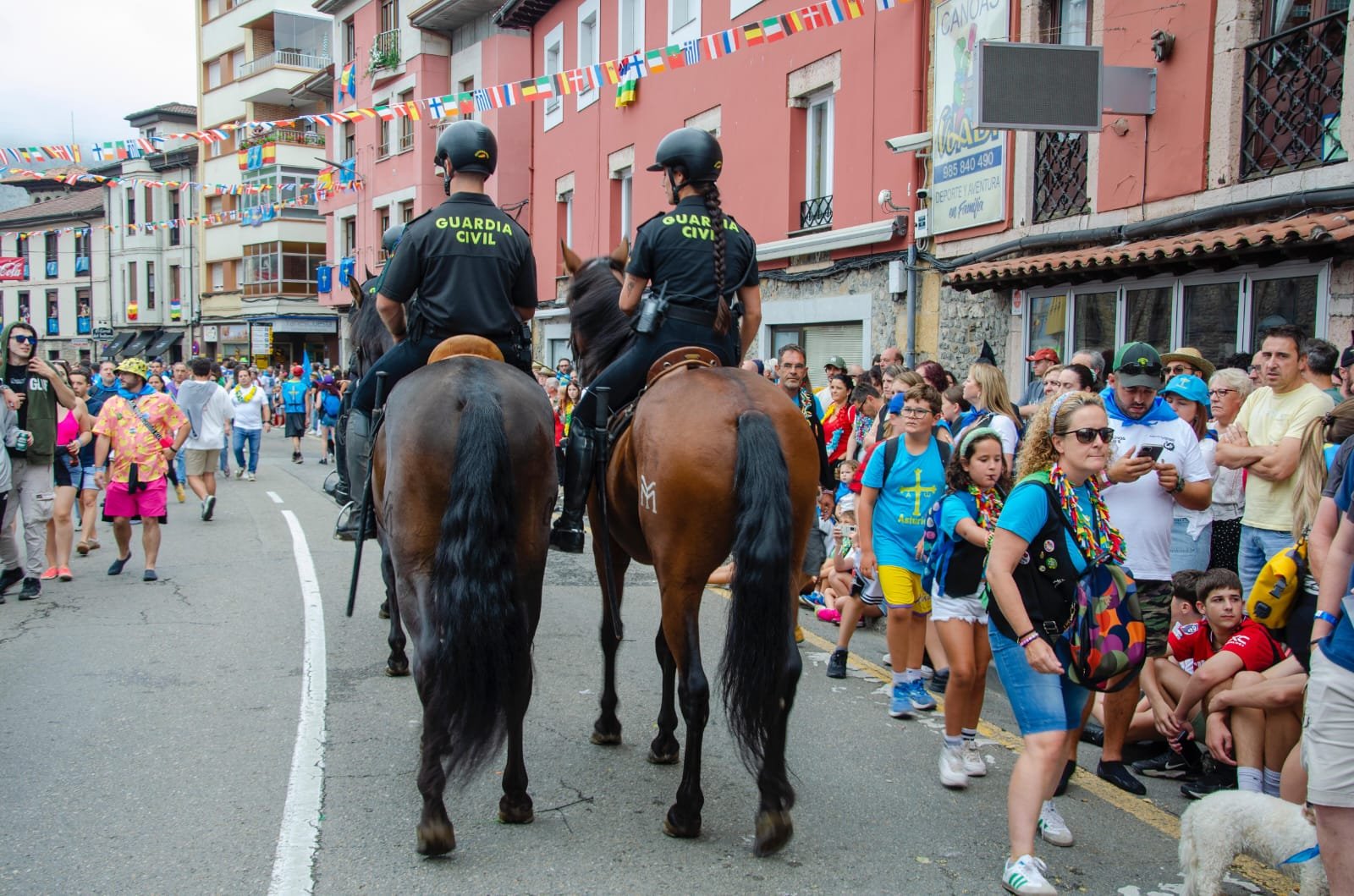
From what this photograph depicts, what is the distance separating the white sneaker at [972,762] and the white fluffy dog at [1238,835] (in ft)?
4.25

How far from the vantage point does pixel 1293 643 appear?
416cm

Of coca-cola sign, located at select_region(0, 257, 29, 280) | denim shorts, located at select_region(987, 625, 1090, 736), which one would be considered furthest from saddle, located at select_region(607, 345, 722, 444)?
coca-cola sign, located at select_region(0, 257, 29, 280)

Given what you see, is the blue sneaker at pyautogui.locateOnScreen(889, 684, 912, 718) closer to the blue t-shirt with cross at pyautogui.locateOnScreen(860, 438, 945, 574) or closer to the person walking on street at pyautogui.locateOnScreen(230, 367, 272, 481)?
the blue t-shirt with cross at pyautogui.locateOnScreen(860, 438, 945, 574)

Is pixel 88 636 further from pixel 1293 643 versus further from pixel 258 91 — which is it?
pixel 258 91

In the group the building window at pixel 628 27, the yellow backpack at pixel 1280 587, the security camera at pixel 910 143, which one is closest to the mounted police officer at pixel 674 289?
the yellow backpack at pixel 1280 587

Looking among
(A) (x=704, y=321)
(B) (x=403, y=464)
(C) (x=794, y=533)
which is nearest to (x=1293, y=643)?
(C) (x=794, y=533)

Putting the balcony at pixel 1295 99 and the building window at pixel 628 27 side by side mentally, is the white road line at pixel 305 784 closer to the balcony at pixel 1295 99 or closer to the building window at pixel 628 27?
the balcony at pixel 1295 99

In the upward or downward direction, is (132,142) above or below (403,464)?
above

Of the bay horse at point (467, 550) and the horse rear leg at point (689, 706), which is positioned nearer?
the bay horse at point (467, 550)

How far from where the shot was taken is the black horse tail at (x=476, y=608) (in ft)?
12.7

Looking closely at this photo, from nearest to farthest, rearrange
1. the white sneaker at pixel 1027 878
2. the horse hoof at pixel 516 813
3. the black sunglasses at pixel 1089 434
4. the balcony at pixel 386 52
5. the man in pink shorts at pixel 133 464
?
the white sneaker at pixel 1027 878 < the black sunglasses at pixel 1089 434 < the horse hoof at pixel 516 813 < the man in pink shorts at pixel 133 464 < the balcony at pixel 386 52

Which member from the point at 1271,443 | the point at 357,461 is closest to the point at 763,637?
the point at 357,461

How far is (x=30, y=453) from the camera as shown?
8.50m

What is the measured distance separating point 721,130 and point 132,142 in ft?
29.8
